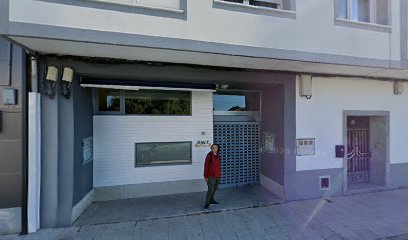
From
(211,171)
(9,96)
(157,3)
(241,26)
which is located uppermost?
(157,3)

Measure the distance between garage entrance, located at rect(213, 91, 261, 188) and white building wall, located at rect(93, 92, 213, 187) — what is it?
1.58ft

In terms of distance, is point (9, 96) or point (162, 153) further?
point (162, 153)

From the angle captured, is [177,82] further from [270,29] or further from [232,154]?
[232,154]

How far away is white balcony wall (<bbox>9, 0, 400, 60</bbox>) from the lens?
3.53 meters

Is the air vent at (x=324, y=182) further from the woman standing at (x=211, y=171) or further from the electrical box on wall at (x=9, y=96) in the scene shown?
the electrical box on wall at (x=9, y=96)

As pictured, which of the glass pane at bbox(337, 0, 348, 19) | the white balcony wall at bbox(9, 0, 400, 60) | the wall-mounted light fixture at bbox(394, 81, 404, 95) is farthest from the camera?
the wall-mounted light fixture at bbox(394, 81, 404, 95)

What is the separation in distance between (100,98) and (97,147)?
1274 millimetres

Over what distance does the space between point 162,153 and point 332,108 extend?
15.9 feet

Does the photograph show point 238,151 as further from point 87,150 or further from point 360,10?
point 360,10

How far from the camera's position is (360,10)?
6180 millimetres

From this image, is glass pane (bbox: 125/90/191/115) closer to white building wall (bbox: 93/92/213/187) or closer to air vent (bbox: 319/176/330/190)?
white building wall (bbox: 93/92/213/187)

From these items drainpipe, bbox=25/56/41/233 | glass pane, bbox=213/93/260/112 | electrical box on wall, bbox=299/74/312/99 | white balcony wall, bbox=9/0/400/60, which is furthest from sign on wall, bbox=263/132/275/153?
drainpipe, bbox=25/56/41/233

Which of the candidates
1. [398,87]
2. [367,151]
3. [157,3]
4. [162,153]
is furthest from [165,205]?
[398,87]

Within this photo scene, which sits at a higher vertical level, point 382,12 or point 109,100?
point 382,12
